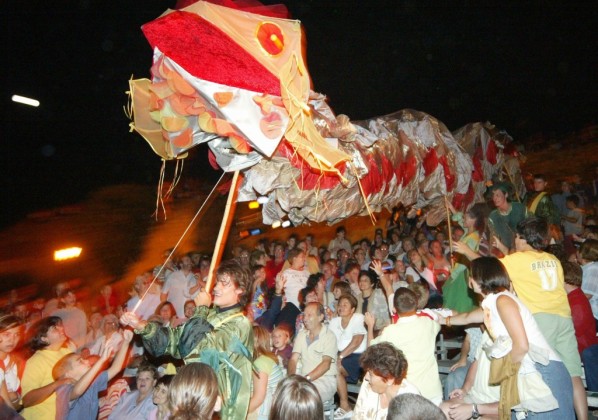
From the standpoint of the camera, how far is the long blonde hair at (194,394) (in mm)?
1975

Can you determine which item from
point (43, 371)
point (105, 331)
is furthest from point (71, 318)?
point (43, 371)

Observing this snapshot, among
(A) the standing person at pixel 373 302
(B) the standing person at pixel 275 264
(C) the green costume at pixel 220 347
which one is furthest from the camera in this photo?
(B) the standing person at pixel 275 264

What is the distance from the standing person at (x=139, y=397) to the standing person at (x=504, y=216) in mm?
3794

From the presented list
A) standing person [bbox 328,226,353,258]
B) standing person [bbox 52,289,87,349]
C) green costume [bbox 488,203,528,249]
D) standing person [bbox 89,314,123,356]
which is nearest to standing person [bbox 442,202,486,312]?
green costume [bbox 488,203,528,249]

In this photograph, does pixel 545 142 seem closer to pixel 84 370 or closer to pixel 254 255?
pixel 254 255

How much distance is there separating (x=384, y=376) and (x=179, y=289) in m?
4.57

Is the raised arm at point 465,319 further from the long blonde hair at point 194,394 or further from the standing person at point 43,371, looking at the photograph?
the standing person at point 43,371

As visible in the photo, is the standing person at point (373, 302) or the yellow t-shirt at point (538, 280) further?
the standing person at point (373, 302)

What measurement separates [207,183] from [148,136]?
9142mm

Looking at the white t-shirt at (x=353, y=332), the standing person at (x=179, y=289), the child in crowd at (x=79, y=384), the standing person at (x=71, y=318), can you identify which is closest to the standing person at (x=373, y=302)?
the white t-shirt at (x=353, y=332)

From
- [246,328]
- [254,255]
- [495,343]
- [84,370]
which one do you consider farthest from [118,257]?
[495,343]

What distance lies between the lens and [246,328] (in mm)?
2682

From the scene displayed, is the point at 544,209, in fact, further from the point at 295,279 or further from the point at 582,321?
the point at 295,279

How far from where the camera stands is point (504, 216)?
521 cm
